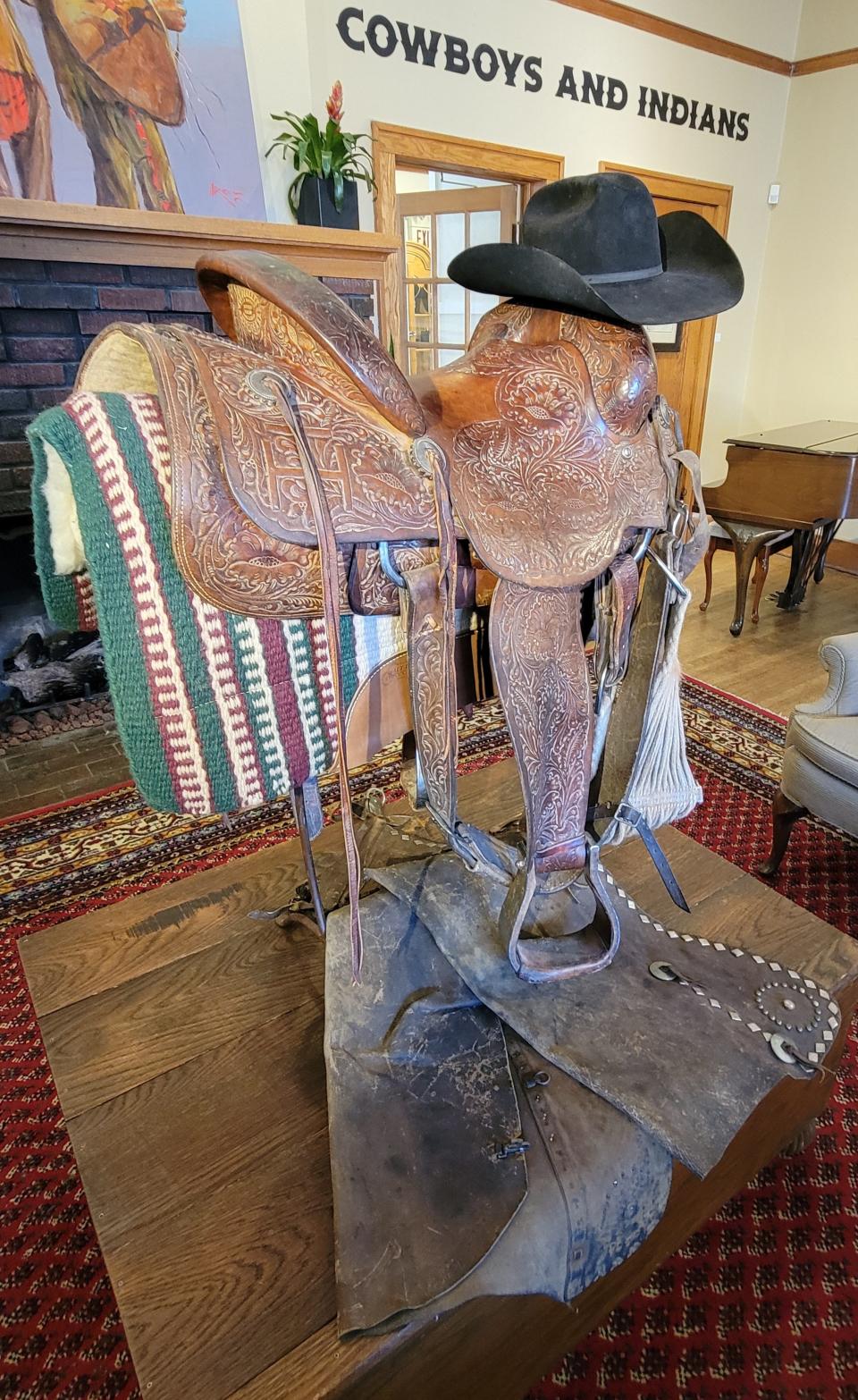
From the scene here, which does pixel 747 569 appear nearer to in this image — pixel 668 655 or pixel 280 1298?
pixel 668 655

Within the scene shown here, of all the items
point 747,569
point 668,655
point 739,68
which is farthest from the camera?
point 739,68

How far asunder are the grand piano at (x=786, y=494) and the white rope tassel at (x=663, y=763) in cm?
242

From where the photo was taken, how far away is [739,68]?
420cm

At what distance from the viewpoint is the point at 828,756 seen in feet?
4.98

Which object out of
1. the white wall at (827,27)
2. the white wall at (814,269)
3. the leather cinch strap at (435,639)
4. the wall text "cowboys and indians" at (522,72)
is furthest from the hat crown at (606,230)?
the white wall at (827,27)

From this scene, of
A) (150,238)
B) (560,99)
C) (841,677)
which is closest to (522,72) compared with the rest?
(560,99)

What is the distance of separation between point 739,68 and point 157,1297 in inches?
235

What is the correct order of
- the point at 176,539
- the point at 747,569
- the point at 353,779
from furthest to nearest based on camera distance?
the point at 747,569, the point at 353,779, the point at 176,539

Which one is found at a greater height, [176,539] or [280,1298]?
[176,539]

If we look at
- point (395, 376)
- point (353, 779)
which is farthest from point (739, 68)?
point (395, 376)

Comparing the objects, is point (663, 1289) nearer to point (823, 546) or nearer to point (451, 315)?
point (823, 546)

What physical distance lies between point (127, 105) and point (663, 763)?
2.68 m

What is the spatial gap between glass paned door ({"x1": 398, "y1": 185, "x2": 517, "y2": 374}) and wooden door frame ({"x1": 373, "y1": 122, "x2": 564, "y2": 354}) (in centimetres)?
20

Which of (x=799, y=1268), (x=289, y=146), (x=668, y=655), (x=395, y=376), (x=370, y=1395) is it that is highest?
(x=289, y=146)
